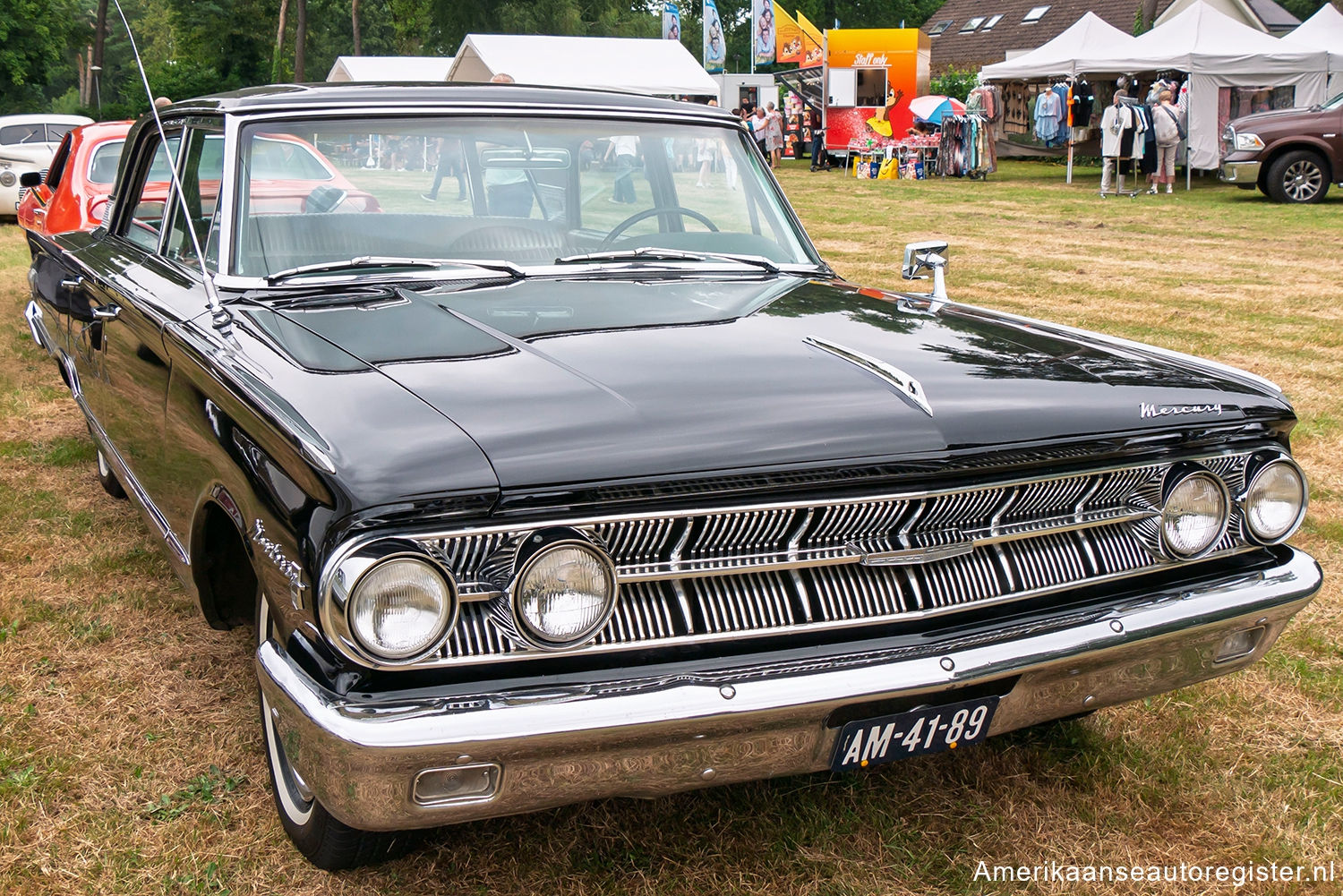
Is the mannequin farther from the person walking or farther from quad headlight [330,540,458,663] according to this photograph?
quad headlight [330,540,458,663]

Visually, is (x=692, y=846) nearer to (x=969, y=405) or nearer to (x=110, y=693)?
(x=969, y=405)

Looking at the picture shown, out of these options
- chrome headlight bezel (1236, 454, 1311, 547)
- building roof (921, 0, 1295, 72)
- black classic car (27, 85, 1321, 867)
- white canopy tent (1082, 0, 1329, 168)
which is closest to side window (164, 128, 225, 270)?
black classic car (27, 85, 1321, 867)

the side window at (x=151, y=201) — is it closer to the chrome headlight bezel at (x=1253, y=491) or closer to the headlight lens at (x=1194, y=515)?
the headlight lens at (x=1194, y=515)

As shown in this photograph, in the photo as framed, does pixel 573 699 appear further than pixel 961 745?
No

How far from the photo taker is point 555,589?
1.98 meters

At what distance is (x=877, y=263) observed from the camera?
1234 cm

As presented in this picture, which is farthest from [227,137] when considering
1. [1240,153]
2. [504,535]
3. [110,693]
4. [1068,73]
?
[1068,73]

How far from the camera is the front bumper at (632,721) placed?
1.88m

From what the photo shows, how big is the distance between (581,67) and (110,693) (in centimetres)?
2422

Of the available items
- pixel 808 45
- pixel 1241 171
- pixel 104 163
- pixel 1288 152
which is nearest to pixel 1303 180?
pixel 1288 152

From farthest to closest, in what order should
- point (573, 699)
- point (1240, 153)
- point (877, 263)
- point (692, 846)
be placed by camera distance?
1. point (1240, 153)
2. point (877, 263)
3. point (692, 846)
4. point (573, 699)

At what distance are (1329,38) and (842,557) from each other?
23.4 metres

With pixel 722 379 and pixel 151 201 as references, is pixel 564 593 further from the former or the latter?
pixel 151 201

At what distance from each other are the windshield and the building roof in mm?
40345
